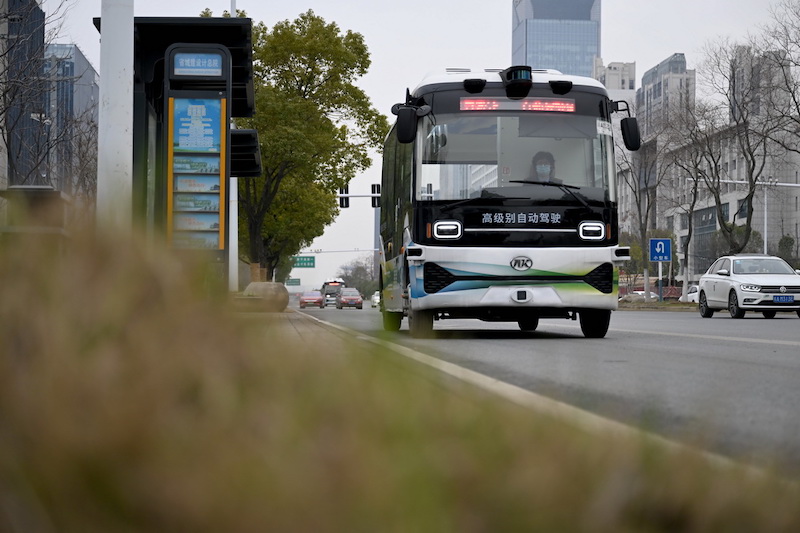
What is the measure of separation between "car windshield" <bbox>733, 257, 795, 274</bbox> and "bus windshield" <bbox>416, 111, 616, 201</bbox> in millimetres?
14629

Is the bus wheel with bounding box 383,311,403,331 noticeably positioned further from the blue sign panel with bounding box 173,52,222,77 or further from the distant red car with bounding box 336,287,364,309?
the distant red car with bounding box 336,287,364,309

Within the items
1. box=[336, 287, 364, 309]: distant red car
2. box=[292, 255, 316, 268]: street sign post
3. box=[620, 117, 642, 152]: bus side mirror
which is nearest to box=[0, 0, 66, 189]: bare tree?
box=[620, 117, 642, 152]: bus side mirror

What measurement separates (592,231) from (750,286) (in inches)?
553

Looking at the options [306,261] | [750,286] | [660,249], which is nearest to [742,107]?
[660,249]

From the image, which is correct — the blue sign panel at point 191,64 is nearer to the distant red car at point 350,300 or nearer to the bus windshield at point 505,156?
the bus windshield at point 505,156

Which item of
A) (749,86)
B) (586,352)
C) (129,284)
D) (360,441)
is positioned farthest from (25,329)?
(749,86)

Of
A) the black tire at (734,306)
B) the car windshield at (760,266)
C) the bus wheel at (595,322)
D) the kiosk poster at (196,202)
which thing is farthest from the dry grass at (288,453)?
the car windshield at (760,266)

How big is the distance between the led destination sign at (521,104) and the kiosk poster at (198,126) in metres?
3.06

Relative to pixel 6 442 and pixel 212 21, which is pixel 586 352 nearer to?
pixel 212 21

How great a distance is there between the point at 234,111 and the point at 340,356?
14592 millimetres

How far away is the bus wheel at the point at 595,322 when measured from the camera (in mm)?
12547

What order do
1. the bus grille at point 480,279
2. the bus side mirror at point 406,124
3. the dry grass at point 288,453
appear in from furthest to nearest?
the bus side mirror at point 406,124, the bus grille at point 480,279, the dry grass at point 288,453

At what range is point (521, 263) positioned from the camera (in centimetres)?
1175

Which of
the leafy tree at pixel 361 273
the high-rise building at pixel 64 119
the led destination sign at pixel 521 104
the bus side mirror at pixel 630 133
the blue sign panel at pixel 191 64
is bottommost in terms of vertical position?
the leafy tree at pixel 361 273
